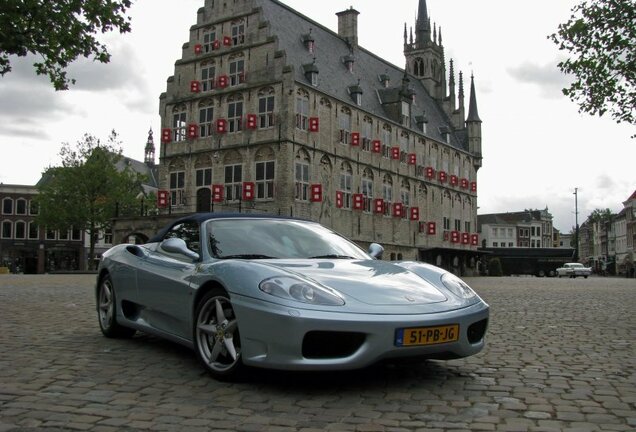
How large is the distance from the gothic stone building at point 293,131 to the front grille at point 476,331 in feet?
99.4

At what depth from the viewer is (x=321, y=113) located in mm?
37938

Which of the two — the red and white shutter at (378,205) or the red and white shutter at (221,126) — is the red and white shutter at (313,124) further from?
the red and white shutter at (378,205)

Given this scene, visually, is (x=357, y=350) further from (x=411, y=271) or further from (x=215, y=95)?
(x=215, y=95)

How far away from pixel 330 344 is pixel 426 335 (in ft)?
2.15

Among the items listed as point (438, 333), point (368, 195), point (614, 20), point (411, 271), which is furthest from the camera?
point (368, 195)

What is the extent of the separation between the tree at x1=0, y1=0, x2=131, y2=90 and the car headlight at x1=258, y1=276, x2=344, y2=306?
10301 millimetres

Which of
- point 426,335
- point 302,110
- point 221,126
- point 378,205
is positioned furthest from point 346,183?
point 426,335

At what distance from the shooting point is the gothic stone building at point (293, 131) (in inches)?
1416

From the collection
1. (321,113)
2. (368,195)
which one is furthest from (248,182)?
(368,195)

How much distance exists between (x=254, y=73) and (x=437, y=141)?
66.9ft

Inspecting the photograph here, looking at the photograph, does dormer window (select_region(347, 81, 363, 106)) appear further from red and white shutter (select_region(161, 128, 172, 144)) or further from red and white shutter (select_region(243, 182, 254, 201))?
red and white shutter (select_region(161, 128, 172, 144))

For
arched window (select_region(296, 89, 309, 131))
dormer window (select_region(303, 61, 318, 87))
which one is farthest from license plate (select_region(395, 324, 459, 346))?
dormer window (select_region(303, 61, 318, 87))

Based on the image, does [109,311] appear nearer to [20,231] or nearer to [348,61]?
[348,61]

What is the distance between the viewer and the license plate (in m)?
4.07
